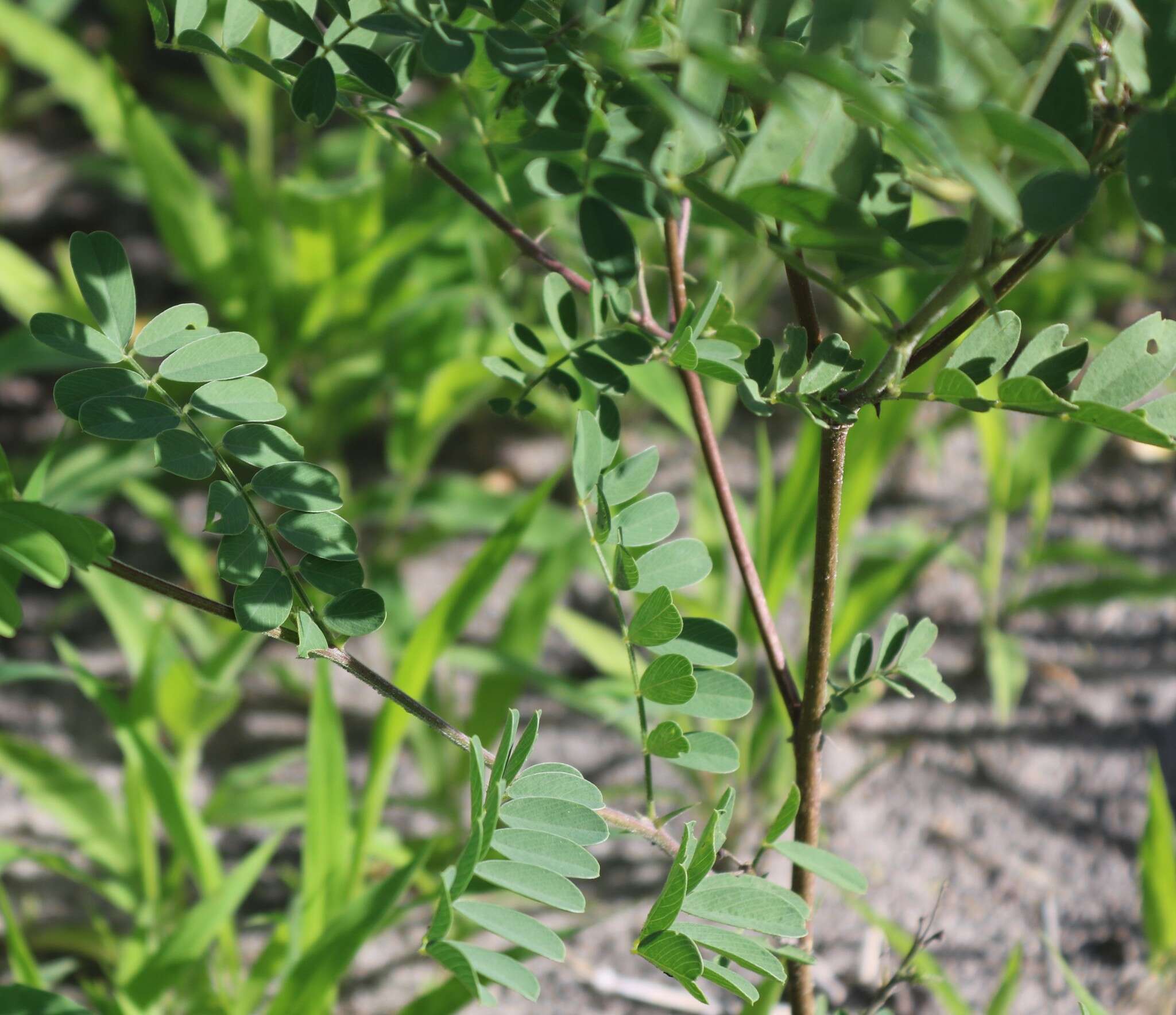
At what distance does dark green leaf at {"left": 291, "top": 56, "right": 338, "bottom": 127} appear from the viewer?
0.45 meters

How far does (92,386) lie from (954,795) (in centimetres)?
101

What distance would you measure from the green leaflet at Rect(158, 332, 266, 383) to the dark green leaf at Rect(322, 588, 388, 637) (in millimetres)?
106

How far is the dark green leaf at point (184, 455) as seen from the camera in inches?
18.2

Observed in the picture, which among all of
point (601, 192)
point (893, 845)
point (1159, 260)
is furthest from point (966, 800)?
point (601, 192)

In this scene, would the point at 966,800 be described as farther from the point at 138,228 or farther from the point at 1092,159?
the point at 138,228

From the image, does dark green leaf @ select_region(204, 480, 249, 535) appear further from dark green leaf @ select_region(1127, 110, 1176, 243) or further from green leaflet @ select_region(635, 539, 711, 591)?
dark green leaf @ select_region(1127, 110, 1176, 243)

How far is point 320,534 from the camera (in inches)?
19.0

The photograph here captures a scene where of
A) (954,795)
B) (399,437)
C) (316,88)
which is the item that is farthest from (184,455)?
(954,795)

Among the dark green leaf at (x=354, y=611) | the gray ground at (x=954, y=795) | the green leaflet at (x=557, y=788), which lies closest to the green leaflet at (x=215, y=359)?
the dark green leaf at (x=354, y=611)

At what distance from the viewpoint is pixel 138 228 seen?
173 cm

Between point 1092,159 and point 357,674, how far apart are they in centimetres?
33

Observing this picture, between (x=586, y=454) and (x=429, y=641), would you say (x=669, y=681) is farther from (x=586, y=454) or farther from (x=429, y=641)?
(x=429, y=641)

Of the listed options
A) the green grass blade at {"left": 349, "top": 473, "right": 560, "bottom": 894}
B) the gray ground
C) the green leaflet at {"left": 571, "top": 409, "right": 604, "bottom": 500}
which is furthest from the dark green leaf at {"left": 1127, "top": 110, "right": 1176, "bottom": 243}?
the gray ground

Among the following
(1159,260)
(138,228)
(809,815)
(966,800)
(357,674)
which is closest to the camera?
(357,674)
